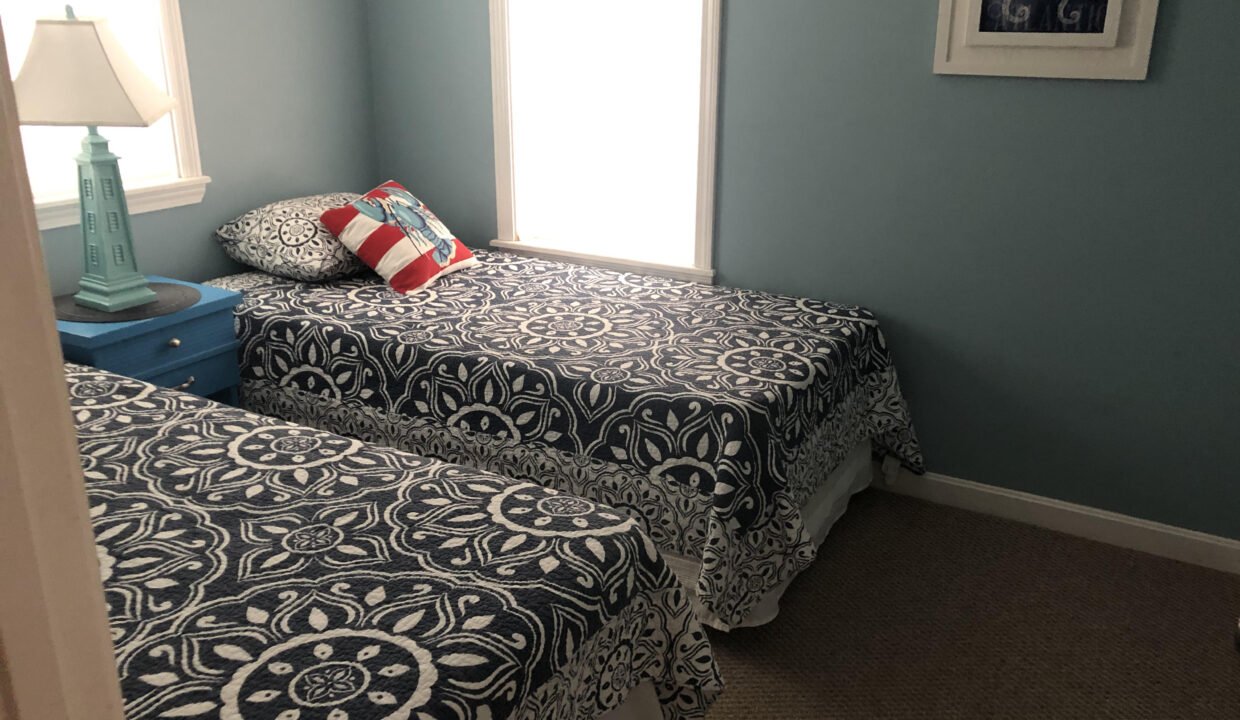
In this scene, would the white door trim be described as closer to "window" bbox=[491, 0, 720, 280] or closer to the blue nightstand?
the blue nightstand

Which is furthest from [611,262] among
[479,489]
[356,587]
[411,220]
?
[356,587]

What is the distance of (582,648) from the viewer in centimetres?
148

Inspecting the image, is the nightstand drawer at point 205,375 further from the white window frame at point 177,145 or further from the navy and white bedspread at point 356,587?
the navy and white bedspread at point 356,587

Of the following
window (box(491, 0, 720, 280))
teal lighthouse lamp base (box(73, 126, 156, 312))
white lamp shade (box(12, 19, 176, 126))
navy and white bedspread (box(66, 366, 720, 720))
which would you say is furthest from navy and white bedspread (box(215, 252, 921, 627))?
white lamp shade (box(12, 19, 176, 126))

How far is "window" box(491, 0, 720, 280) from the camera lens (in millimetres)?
3133

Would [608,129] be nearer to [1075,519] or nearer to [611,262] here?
[611,262]

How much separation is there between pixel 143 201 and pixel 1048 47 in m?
2.66

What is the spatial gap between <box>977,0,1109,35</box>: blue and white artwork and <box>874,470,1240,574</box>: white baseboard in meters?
1.31

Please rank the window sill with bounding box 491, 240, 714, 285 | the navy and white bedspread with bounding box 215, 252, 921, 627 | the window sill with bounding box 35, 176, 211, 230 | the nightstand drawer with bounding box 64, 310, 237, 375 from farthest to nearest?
1. the window sill with bounding box 491, 240, 714, 285
2. the window sill with bounding box 35, 176, 211, 230
3. the nightstand drawer with bounding box 64, 310, 237, 375
4. the navy and white bedspread with bounding box 215, 252, 921, 627

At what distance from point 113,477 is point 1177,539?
8.71ft

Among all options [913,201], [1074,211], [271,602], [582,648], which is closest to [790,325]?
[913,201]

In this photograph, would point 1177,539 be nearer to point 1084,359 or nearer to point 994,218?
point 1084,359

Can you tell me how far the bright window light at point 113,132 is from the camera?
2684 millimetres

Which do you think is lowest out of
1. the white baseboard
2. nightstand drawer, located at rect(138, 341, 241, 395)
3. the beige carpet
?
the beige carpet
